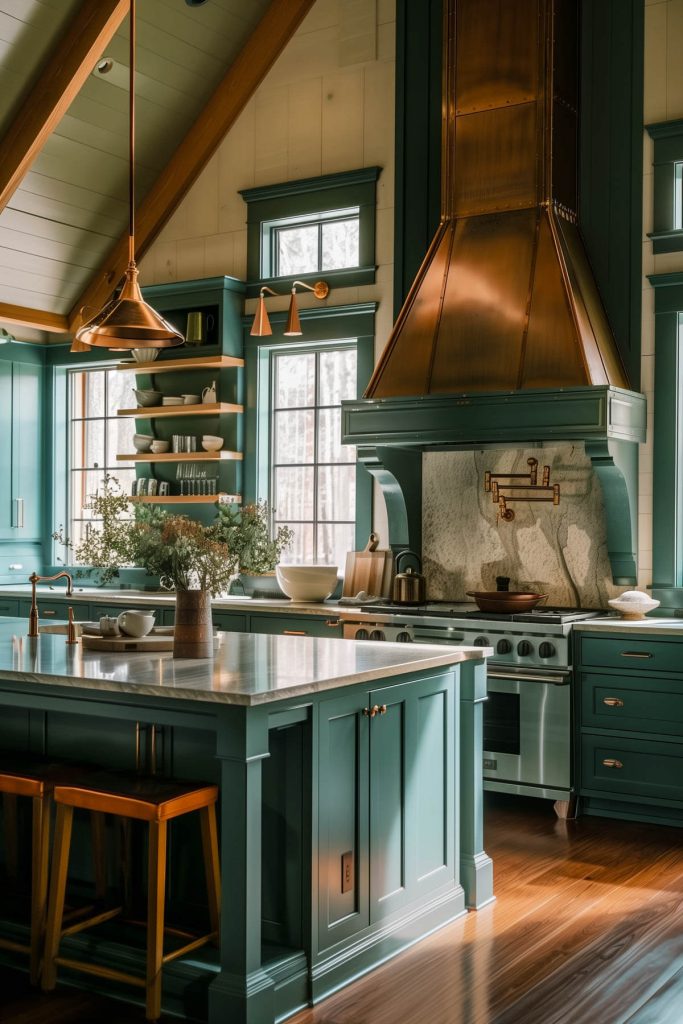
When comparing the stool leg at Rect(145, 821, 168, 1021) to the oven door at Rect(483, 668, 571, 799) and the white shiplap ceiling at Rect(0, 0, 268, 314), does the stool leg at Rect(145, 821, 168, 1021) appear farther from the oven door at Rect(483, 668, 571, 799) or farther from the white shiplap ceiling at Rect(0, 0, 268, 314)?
the white shiplap ceiling at Rect(0, 0, 268, 314)

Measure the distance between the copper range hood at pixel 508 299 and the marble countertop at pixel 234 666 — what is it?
169 centimetres

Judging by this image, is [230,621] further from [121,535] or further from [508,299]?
[508,299]

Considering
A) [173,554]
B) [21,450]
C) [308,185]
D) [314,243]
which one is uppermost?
[308,185]

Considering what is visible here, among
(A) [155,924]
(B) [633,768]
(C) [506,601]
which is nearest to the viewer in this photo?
(A) [155,924]

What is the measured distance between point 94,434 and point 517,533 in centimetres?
361

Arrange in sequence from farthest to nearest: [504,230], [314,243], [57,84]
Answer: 1. [314,243]
2. [57,84]
3. [504,230]

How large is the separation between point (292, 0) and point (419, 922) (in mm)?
5708

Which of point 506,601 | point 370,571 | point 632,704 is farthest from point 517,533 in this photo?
point 632,704

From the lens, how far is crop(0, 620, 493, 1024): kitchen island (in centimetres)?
300

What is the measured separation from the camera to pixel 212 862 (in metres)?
3.36

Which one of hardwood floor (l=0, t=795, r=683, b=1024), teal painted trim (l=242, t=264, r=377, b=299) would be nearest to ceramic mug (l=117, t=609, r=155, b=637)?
hardwood floor (l=0, t=795, r=683, b=1024)

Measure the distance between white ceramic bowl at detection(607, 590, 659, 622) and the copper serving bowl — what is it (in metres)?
0.41

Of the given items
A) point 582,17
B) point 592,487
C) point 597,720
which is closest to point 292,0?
point 582,17

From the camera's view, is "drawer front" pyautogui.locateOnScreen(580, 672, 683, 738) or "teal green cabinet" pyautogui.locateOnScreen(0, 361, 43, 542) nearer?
"drawer front" pyautogui.locateOnScreen(580, 672, 683, 738)
